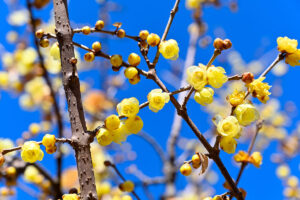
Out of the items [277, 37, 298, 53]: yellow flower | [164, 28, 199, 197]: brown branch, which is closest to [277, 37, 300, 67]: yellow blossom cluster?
[277, 37, 298, 53]: yellow flower

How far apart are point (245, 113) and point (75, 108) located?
670 millimetres

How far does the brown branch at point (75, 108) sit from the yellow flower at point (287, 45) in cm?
90

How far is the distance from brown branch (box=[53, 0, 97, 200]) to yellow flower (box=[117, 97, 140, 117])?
6.3 inches

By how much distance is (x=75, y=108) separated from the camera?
122cm

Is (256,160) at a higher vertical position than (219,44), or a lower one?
lower

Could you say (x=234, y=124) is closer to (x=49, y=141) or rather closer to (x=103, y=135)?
(x=103, y=135)

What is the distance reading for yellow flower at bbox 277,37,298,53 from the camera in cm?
132

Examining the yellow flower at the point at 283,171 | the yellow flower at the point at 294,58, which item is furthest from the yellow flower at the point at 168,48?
the yellow flower at the point at 283,171

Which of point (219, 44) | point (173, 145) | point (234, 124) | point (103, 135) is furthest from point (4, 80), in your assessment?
point (234, 124)

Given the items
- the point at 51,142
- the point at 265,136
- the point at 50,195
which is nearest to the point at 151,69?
the point at 51,142

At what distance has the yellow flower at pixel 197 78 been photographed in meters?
1.17

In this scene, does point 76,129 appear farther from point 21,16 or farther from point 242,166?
point 21,16

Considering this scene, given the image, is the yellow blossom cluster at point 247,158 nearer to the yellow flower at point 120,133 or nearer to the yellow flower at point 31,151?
the yellow flower at point 120,133

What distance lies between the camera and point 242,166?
1.46 m
